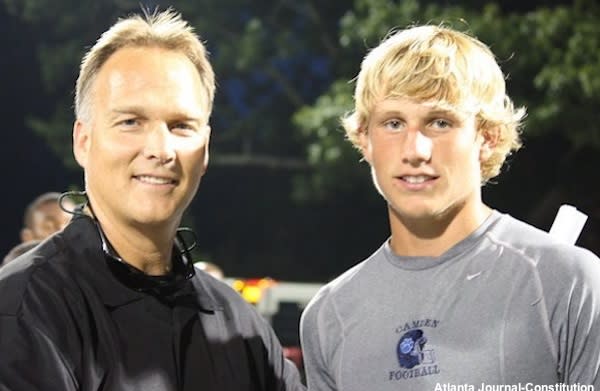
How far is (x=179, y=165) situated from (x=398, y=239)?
0.67 metres

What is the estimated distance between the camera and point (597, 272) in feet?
9.80

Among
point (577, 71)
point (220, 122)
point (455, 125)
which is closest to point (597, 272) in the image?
point (455, 125)

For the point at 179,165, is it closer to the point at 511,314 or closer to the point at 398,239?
the point at 398,239

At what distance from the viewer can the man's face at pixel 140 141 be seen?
3053 mm

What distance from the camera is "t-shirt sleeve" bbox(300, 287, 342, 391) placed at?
3314mm

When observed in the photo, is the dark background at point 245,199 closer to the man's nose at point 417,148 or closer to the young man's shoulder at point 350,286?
the young man's shoulder at point 350,286

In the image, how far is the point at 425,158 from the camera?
10.2 ft

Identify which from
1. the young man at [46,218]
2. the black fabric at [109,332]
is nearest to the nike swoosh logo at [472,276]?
the black fabric at [109,332]

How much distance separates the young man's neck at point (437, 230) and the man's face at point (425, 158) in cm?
2

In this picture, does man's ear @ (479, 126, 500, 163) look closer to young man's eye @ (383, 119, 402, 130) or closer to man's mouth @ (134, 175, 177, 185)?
young man's eye @ (383, 119, 402, 130)

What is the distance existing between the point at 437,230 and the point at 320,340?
1.55 feet

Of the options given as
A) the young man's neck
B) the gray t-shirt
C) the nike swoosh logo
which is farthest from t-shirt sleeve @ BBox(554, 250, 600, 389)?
the young man's neck

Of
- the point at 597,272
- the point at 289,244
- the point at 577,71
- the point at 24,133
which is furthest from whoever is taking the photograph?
the point at 24,133

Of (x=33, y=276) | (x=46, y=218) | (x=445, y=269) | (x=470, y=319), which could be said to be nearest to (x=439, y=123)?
(x=445, y=269)
